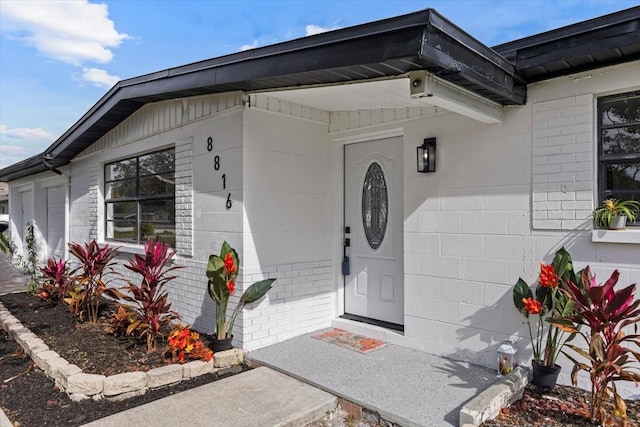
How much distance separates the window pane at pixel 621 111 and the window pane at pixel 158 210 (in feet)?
16.7

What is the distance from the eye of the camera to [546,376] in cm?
325

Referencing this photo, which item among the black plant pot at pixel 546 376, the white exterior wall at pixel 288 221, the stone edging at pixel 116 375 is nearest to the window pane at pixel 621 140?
the black plant pot at pixel 546 376

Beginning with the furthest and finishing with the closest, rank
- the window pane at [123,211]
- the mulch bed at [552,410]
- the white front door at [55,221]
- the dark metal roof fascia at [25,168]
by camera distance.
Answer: the white front door at [55,221] < the dark metal roof fascia at [25,168] < the window pane at [123,211] < the mulch bed at [552,410]

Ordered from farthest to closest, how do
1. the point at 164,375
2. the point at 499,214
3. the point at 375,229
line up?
the point at 375,229
the point at 499,214
the point at 164,375

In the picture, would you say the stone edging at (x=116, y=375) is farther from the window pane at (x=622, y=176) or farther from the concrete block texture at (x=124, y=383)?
the window pane at (x=622, y=176)

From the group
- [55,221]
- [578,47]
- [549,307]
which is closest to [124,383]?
[549,307]

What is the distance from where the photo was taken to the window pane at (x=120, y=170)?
700 cm

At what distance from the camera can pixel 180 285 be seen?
5.29 m

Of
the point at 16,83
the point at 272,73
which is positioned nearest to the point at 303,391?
the point at 272,73

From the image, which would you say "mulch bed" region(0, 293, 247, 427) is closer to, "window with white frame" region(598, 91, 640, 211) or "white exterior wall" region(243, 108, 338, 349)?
"white exterior wall" region(243, 108, 338, 349)

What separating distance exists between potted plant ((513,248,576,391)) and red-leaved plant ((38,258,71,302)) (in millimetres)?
6530

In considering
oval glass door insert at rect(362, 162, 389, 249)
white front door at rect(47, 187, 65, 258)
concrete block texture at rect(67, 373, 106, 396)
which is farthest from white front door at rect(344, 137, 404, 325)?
white front door at rect(47, 187, 65, 258)

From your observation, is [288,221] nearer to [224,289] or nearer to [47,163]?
[224,289]

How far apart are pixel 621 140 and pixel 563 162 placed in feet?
1.45
